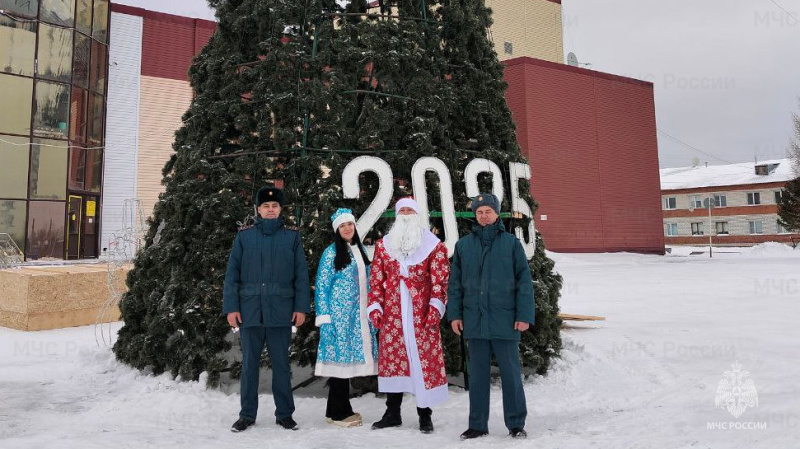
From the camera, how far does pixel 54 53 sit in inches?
906

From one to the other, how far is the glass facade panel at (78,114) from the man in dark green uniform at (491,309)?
24.4 metres

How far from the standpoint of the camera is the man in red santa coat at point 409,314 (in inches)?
163

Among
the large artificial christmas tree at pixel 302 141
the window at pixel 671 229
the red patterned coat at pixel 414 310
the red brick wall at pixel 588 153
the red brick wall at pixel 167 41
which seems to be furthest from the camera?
the window at pixel 671 229

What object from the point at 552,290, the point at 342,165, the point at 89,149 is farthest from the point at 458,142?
the point at 89,149

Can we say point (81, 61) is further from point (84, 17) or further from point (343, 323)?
point (343, 323)

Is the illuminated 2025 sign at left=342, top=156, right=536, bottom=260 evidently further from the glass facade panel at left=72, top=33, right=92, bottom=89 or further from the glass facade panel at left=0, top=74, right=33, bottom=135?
the glass facade panel at left=72, top=33, right=92, bottom=89

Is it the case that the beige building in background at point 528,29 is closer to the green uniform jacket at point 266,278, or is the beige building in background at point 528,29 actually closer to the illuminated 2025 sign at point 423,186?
the illuminated 2025 sign at point 423,186

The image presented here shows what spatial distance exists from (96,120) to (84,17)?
4450 mm

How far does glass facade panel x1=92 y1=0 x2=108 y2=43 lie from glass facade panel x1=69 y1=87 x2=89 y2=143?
9.42 feet

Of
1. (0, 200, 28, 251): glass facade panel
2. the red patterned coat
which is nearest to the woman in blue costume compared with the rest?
the red patterned coat

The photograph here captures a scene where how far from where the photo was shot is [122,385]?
17.4ft

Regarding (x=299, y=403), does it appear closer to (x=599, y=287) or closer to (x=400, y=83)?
(x=400, y=83)

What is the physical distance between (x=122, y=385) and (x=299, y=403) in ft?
6.01

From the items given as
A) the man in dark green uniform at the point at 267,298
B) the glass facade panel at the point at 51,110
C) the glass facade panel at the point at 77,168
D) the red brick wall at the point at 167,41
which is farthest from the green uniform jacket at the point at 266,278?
the red brick wall at the point at 167,41
